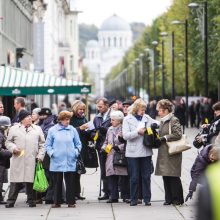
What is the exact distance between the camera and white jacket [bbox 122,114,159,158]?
15078 mm

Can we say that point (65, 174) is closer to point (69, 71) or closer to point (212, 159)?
point (212, 159)

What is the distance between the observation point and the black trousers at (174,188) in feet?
49.7

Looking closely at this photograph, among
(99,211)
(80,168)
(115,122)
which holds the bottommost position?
(99,211)

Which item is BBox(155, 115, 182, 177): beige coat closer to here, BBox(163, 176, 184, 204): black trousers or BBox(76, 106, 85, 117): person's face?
BBox(163, 176, 184, 204): black trousers

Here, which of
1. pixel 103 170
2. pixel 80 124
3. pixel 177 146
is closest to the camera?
pixel 177 146

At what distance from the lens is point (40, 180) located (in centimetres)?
1518

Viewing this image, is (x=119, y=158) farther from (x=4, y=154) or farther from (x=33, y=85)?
(x=33, y=85)

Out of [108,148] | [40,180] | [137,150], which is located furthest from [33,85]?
[137,150]

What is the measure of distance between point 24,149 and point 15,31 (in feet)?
151

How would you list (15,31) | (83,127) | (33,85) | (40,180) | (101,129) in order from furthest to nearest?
(15,31)
(33,85)
(101,129)
(83,127)
(40,180)

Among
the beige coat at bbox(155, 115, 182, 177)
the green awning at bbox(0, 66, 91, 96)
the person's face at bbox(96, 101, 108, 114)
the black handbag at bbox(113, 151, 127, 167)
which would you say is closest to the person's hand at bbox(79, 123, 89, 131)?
the person's face at bbox(96, 101, 108, 114)

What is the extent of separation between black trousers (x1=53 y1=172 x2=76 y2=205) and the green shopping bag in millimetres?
162

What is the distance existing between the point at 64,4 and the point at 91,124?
126280 mm

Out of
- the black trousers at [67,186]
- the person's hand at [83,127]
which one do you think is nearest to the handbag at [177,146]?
the black trousers at [67,186]
